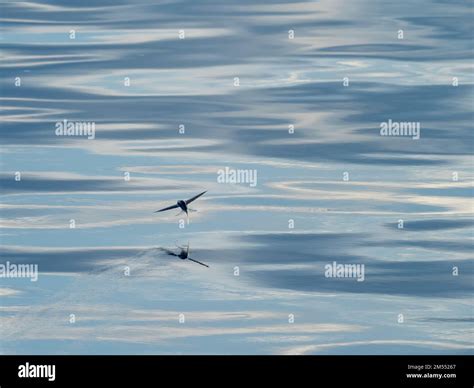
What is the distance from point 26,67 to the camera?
30125mm

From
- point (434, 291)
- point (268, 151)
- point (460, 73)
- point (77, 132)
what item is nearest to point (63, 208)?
point (77, 132)

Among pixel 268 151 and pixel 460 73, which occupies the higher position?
pixel 460 73

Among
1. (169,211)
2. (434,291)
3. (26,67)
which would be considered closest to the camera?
(434,291)

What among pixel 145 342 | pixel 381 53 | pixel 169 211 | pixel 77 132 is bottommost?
pixel 145 342

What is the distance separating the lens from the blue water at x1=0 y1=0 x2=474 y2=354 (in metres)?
23.2

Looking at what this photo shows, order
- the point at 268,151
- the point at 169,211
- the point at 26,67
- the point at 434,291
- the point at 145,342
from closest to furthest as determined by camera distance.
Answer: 1. the point at 145,342
2. the point at 434,291
3. the point at 169,211
4. the point at 268,151
5. the point at 26,67

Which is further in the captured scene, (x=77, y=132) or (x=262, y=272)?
(x=77, y=132)

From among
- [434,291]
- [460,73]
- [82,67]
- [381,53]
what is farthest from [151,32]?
[434,291]

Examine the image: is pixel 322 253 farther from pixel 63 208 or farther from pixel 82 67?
pixel 82 67

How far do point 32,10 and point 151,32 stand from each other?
3.21 metres

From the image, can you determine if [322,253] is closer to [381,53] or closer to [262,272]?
[262,272]

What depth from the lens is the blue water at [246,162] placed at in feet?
76.0

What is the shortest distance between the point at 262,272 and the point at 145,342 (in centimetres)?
376

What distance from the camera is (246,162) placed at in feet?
89.9
